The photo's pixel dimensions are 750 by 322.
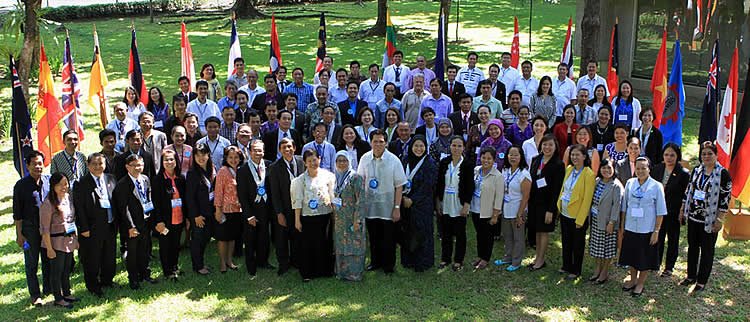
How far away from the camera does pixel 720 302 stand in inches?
269

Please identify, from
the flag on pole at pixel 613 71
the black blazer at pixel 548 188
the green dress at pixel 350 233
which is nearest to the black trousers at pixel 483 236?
the black blazer at pixel 548 188

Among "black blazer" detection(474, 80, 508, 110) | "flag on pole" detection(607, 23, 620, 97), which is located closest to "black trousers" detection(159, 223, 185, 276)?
"black blazer" detection(474, 80, 508, 110)

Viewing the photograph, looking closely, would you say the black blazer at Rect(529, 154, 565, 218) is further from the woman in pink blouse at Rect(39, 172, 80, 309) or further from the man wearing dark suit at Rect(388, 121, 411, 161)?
the woman in pink blouse at Rect(39, 172, 80, 309)

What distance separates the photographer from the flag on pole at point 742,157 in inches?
309

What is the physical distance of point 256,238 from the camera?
7.61 metres

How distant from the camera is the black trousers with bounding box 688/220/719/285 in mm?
6867

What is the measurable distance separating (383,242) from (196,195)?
2174mm


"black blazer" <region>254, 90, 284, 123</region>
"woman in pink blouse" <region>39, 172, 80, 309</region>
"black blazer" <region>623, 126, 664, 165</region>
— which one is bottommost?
"woman in pink blouse" <region>39, 172, 80, 309</region>

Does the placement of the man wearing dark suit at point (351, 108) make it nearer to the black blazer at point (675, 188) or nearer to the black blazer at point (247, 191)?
the black blazer at point (247, 191)

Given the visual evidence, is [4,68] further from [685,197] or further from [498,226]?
[685,197]

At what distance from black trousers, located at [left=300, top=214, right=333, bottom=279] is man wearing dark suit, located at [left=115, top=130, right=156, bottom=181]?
190 cm

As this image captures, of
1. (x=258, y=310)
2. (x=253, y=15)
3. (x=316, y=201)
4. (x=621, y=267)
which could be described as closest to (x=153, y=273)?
(x=258, y=310)

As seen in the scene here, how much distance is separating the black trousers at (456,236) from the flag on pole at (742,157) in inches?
131

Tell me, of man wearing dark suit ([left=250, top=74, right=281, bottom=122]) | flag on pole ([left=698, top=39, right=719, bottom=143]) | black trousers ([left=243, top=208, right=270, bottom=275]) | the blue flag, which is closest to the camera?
black trousers ([left=243, top=208, right=270, bottom=275])
